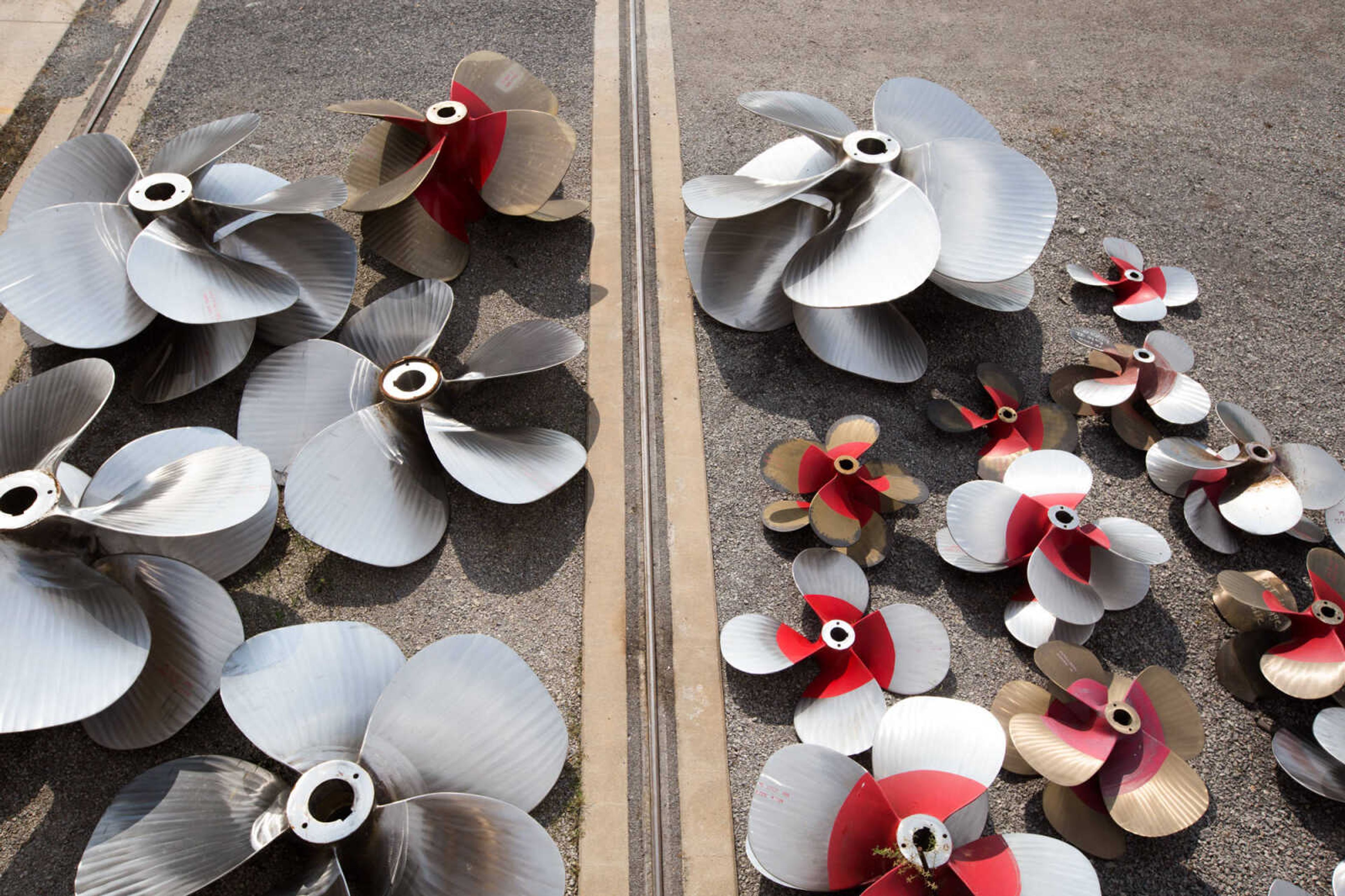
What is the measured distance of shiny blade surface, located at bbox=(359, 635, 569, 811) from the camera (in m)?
3.61

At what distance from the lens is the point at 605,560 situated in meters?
4.76

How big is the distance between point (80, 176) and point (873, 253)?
4.98 metres

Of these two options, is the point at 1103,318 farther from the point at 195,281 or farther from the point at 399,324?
the point at 195,281

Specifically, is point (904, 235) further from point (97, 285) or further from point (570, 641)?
point (97, 285)

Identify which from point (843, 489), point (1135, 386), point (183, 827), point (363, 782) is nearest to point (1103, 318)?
point (1135, 386)

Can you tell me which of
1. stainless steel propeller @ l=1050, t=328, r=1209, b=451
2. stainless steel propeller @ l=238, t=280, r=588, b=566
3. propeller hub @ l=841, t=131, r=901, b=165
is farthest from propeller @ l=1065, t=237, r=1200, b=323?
stainless steel propeller @ l=238, t=280, r=588, b=566

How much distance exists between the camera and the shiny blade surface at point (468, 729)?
3.61m

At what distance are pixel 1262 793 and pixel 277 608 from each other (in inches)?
203

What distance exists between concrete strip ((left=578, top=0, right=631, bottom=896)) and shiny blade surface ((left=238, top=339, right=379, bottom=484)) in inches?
56.3

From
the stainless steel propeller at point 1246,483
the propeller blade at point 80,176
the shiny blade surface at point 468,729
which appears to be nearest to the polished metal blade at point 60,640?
the shiny blade surface at point 468,729

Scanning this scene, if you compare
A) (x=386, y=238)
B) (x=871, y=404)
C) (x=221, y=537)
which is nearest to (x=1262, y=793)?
(x=871, y=404)

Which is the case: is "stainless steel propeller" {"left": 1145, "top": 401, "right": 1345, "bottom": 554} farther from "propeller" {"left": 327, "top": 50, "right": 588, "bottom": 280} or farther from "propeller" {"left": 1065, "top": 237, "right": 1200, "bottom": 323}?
"propeller" {"left": 327, "top": 50, "right": 588, "bottom": 280}

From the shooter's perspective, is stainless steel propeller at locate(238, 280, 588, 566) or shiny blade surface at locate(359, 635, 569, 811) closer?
shiny blade surface at locate(359, 635, 569, 811)

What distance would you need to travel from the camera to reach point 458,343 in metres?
5.66
